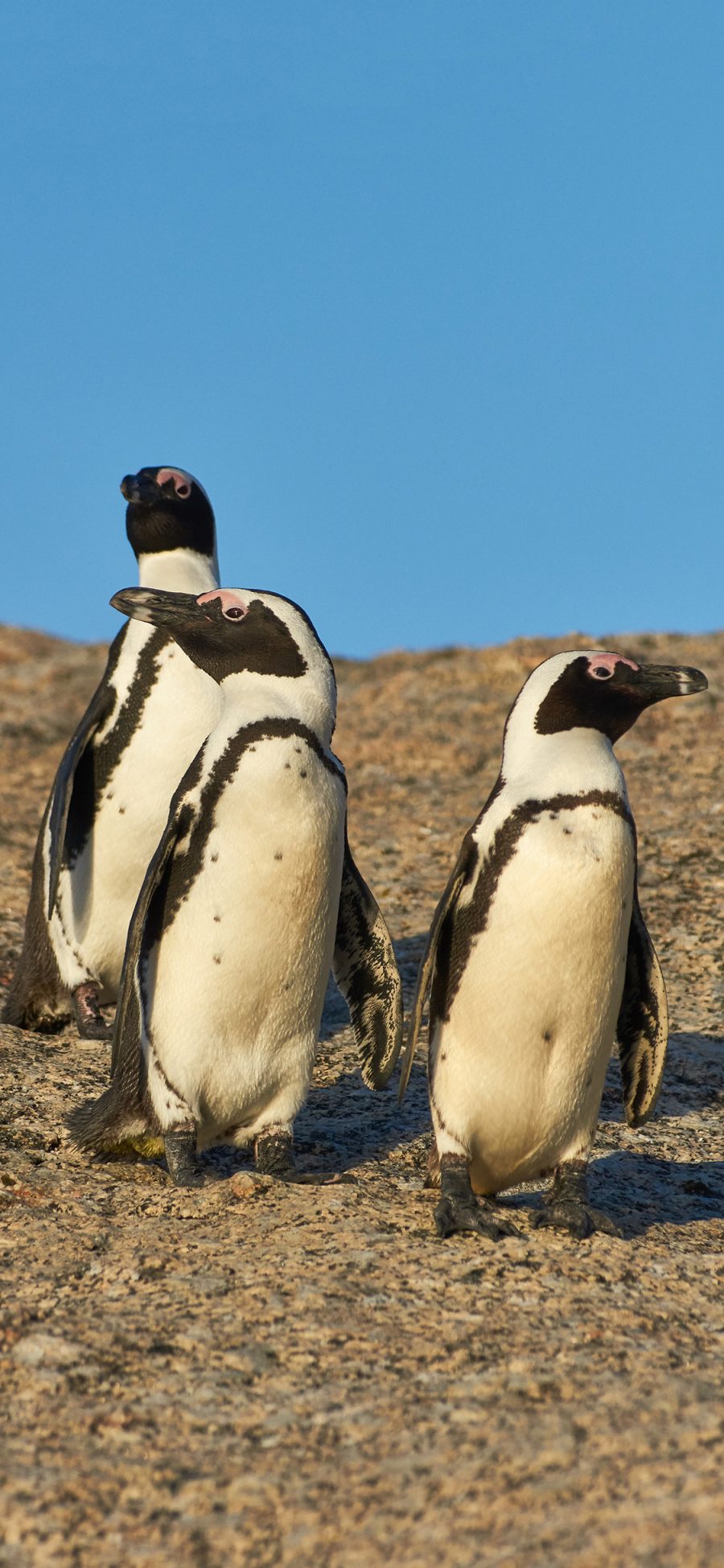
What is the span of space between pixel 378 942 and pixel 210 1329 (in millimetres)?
1943

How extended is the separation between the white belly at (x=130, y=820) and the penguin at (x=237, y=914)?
1.47 metres

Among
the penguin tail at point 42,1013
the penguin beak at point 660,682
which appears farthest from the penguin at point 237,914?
the penguin tail at point 42,1013

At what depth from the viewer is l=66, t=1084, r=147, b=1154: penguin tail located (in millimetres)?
4766

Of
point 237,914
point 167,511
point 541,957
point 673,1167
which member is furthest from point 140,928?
point 167,511

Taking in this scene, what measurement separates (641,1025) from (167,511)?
351cm

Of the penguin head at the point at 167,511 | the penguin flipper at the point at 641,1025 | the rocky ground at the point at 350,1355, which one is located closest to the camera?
the rocky ground at the point at 350,1355

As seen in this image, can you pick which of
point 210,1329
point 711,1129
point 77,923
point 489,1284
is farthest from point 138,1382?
point 77,923

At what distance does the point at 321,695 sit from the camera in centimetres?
486

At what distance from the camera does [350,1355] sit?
3.30m

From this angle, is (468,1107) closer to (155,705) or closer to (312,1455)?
(312,1455)

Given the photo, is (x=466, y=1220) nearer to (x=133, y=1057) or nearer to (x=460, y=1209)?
(x=460, y=1209)

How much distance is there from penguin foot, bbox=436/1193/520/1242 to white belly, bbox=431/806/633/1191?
230 mm

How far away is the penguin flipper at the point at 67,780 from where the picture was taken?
21.6ft

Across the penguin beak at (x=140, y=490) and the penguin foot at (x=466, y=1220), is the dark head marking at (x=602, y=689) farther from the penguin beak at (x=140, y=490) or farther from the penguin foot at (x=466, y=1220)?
the penguin beak at (x=140, y=490)
